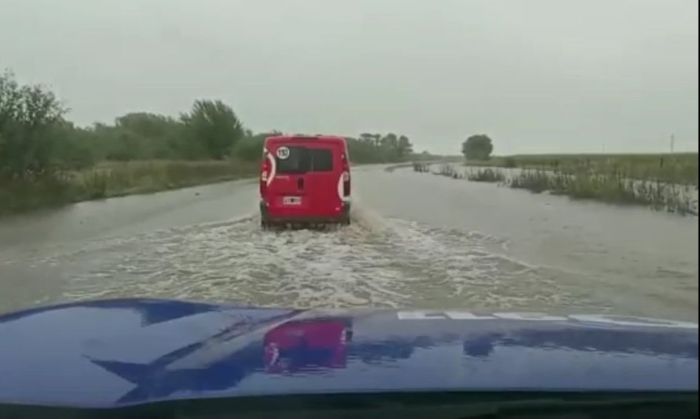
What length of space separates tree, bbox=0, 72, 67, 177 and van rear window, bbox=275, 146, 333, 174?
18.0 metres

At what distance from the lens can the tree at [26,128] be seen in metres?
33.6

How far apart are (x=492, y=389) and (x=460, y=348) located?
507mm

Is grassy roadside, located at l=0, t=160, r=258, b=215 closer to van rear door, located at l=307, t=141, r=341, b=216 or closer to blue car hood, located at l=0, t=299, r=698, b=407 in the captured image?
van rear door, located at l=307, t=141, r=341, b=216

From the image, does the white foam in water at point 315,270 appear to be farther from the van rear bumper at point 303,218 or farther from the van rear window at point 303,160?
the van rear window at point 303,160

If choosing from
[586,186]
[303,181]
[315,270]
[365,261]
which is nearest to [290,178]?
[303,181]

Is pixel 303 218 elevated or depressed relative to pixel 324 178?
depressed

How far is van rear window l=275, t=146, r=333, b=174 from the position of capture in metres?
18.1

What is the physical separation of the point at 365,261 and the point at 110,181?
1145 inches

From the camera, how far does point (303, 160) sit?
18156 millimetres

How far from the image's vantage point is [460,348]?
2887 millimetres

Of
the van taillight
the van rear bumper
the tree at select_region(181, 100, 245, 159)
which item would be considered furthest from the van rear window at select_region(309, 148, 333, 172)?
the tree at select_region(181, 100, 245, 159)

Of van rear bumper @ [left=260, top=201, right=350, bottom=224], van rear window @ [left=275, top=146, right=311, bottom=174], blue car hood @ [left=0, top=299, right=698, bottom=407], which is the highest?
van rear window @ [left=275, top=146, right=311, bottom=174]

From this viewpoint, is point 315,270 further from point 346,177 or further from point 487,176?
point 487,176

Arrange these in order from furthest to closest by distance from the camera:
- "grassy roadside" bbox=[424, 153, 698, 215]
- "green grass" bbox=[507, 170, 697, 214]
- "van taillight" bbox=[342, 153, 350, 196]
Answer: "green grass" bbox=[507, 170, 697, 214]
"van taillight" bbox=[342, 153, 350, 196]
"grassy roadside" bbox=[424, 153, 698, 215]
